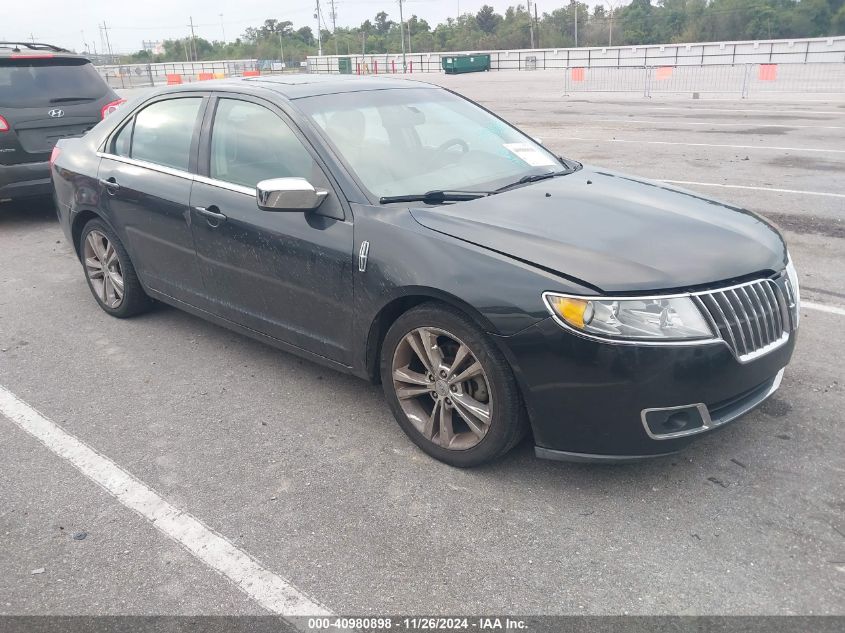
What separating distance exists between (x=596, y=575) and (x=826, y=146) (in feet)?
38.8

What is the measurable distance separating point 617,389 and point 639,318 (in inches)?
11.1

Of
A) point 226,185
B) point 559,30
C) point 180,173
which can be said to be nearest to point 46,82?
point 180,173

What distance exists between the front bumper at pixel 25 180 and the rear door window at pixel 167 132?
355cm

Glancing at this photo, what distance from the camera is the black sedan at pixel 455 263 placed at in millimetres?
2826

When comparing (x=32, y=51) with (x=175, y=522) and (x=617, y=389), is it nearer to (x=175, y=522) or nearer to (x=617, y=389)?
(x=175, y=522)

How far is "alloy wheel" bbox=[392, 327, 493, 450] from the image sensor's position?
316cm

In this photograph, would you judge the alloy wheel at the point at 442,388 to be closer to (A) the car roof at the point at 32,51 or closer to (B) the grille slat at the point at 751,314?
(B) the grille slat at the point at 751,314

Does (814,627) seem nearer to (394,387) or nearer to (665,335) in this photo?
(665,335)

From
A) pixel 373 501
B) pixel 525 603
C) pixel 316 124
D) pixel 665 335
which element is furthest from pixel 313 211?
pixel 525 603

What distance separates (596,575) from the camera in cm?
264

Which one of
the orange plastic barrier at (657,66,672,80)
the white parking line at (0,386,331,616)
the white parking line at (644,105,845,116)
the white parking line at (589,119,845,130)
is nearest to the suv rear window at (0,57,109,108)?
the white parking line at (0,386,331,616)

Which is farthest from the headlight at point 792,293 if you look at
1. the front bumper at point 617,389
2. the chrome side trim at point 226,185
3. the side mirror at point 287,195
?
the chrome side trim at point 226,185

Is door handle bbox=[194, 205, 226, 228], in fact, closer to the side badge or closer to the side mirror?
the side mirror

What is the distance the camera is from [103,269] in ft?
17.6
